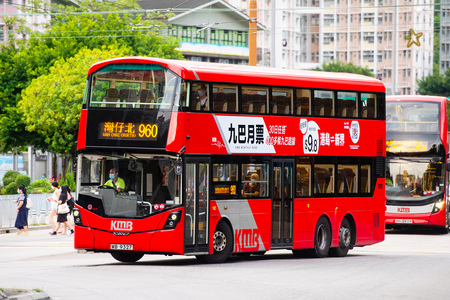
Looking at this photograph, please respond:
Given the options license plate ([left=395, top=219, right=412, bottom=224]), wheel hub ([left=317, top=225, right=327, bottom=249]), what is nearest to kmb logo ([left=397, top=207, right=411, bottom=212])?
license plate ([left=395, top=219, right=412, bottom=224])

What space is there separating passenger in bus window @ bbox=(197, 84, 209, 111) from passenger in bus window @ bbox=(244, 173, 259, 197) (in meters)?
1.92

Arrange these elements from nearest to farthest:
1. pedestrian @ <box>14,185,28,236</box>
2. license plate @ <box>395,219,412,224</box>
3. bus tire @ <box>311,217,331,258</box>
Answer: bus tire @ <box>311,217,331,258</box>
pedestrian @ <box>14,185,28,236</box>
license plate @ <box>395,219,412,224</box>

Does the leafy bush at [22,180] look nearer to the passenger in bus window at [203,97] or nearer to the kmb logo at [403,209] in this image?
the kmb logo at [403,209]

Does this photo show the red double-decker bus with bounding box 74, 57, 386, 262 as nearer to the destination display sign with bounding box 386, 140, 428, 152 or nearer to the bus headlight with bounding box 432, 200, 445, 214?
the destination display sign with bounding box 386, 140, 428, 152

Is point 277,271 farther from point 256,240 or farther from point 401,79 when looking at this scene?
point 401,79

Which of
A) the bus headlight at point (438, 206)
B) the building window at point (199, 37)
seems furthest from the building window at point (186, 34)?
the bus headlight at point (438, 206)

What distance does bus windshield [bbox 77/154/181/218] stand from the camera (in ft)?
56.2

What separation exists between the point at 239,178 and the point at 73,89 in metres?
31.1

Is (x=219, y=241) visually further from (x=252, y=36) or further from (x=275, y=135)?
(x=252, y=36)

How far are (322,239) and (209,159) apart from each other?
4.37m

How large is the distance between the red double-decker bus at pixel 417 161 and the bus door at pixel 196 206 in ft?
44.2

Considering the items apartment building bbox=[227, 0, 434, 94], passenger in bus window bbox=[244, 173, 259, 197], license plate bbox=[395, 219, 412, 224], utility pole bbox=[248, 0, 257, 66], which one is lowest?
license plate bbox=[395, 219, 412, 224]

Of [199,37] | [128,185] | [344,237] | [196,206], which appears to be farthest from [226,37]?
[128,185]

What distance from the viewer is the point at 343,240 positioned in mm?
21703
